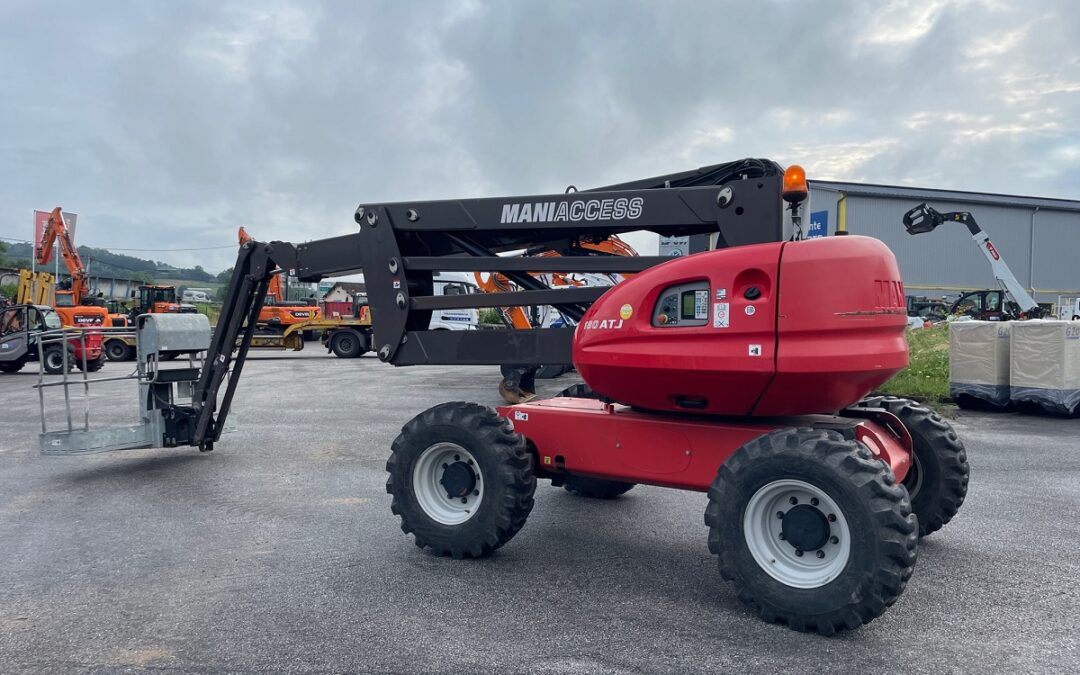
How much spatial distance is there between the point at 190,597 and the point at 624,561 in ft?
9.13

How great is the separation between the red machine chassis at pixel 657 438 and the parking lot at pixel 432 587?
66 centimetres

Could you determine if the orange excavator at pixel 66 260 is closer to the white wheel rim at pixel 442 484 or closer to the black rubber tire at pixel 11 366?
the black rubber tire at pixel 11 366

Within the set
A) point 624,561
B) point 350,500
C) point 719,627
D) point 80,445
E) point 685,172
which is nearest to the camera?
point 719,627

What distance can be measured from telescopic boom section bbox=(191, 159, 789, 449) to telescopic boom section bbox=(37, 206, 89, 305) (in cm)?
3002

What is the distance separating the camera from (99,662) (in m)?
3.88

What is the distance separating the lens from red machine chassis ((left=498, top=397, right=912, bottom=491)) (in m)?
4.84

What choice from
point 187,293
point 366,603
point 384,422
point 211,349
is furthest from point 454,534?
point 187,293

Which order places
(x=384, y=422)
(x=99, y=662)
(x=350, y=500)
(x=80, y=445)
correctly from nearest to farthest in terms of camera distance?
1. (x=99, y=662)
2. (x=350, y=500)
3. (x=80, y=445)
4. (x=384, y=422)

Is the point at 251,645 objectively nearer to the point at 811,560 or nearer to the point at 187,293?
the point at 811,560

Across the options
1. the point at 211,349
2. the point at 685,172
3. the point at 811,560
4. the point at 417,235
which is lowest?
the point at 811,560

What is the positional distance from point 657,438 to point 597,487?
77.7 inches

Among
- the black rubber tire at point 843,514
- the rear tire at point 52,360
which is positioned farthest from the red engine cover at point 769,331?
the rear tire at point 52,360

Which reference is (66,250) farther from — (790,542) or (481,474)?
(790,542)

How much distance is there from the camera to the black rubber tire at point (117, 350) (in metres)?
26.9
